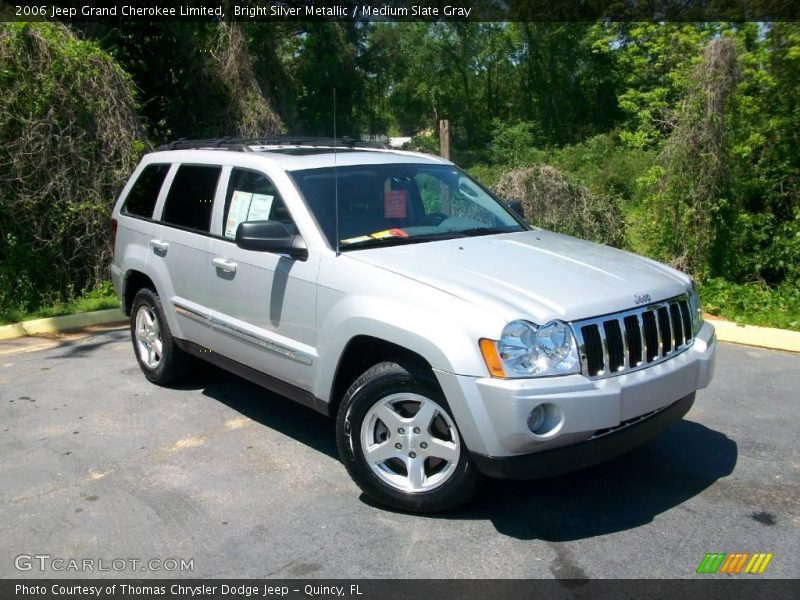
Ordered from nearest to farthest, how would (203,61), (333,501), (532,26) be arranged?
1. (333,501)
2. (203,61)
3. (532,26)

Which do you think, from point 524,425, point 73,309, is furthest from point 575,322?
point 73,309

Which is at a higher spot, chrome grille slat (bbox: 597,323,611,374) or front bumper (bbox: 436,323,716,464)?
chrome grille slat (bbox: 597,323,611,374)

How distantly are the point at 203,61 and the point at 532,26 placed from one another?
935 inches

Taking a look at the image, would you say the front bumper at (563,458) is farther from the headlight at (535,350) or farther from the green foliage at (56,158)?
the green foliage at (56,158)

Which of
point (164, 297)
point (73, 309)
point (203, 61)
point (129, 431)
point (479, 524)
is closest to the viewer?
point (479, 524)

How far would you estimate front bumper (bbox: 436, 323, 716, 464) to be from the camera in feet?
11.1

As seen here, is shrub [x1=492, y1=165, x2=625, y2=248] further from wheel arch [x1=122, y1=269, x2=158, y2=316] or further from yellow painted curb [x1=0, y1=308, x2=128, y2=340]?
wheel arch [x1=122, y1=269, x2=158, y2=316]

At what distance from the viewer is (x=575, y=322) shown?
3.60 metres

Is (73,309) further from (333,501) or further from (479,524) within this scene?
(479,524)

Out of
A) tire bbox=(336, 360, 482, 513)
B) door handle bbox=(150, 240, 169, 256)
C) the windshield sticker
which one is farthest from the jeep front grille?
door handle bbox=(150, 240, 169, 256)

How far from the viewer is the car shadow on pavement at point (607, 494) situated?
3.85 meters

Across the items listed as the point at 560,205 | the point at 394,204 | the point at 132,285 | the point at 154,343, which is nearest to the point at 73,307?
the point at 132,285
